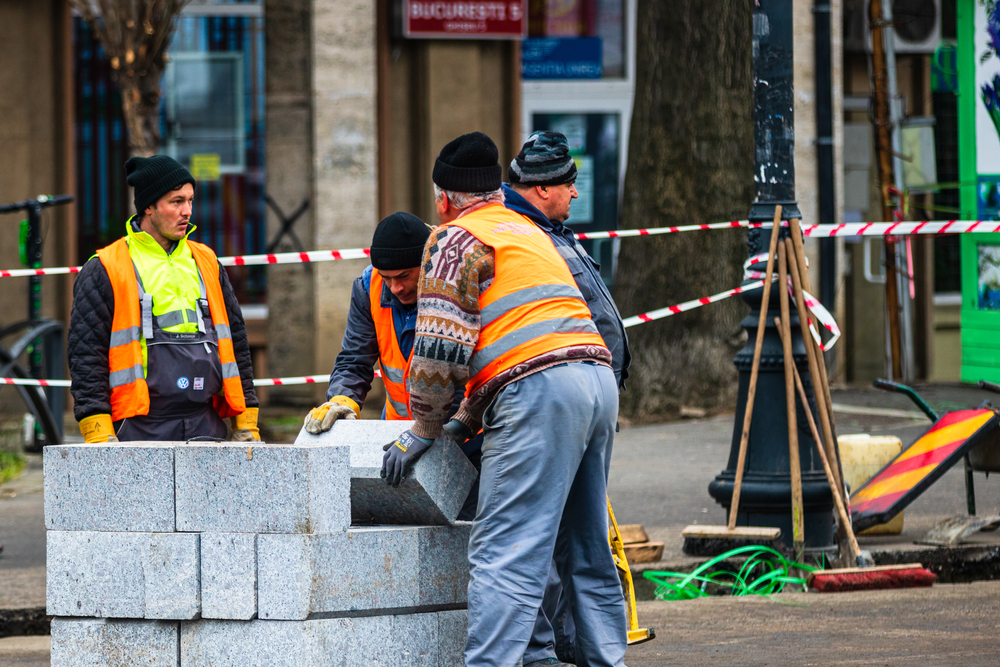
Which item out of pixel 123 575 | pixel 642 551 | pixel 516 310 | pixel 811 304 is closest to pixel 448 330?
pixel 516 310

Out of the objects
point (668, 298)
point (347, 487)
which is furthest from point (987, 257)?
point (347, 487)

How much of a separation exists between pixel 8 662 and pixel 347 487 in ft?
6.72

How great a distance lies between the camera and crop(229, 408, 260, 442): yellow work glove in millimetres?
5465

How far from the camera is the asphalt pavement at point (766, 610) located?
214 inches

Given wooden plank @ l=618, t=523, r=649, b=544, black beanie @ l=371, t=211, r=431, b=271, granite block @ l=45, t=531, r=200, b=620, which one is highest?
black beanie @ l=371, t=211, r=431, b=271

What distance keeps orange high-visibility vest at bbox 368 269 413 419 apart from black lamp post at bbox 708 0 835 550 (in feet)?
7.95

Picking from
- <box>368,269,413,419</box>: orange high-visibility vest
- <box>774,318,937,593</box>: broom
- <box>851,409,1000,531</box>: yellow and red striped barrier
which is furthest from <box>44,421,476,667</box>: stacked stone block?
<box>851,409,1000,531</box>: yellow and red striped barrier

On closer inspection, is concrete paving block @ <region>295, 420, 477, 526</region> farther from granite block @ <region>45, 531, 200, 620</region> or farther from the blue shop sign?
the blue shop sign

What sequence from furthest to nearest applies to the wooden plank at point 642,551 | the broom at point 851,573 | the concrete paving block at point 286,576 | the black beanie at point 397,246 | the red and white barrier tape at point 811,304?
the red and white barrier tape at point 811,304, the wooden plank at point 642,551, the broom at point 851,573, the black beanie at point 397,246, the concrete paving block at point 286,576

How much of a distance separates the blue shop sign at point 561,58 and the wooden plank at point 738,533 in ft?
27.5

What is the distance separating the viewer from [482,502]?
4348 millimetres

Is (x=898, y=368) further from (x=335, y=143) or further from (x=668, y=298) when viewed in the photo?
(x=335, y=143)

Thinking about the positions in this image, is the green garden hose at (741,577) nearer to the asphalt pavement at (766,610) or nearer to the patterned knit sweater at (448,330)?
the asphalt pavement at (766,610)

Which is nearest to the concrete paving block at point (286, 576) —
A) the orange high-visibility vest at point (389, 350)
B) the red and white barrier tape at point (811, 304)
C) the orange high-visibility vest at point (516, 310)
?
the orange high-visibility vest at point (516, 310)
